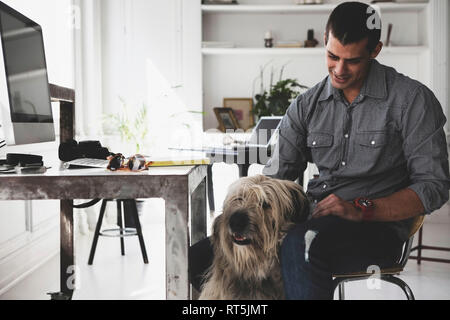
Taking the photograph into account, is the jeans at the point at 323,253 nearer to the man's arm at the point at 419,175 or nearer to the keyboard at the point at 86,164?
the man's arm at the point at 419,175

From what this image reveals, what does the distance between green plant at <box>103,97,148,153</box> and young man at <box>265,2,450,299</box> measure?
231 centimetres

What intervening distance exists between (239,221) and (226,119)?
312 centimetres

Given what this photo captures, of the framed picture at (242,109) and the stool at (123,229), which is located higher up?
the framed picture at (242,109)

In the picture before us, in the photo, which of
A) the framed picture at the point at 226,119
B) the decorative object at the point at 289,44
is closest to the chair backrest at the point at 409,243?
the framed picture at the point at 226,119

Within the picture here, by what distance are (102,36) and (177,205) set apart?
3.58 m

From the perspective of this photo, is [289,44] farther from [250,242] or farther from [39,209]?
[250,242]

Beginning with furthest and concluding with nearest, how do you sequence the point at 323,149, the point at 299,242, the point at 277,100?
the point at 277,100 → the point at 323,149 → the point at 299,242

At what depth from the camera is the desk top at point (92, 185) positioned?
99cm

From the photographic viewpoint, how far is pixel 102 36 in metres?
4.20

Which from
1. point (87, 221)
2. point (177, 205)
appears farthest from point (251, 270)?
point (87, 221)

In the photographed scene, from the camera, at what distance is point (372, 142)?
4.35ft

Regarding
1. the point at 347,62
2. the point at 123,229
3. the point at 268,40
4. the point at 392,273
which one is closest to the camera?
the point at 392,273

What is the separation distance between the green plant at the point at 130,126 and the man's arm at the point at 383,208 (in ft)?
8.39

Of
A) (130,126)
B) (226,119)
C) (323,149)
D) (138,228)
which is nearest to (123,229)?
(138,228)
